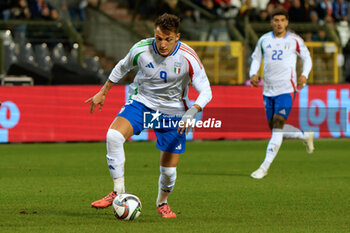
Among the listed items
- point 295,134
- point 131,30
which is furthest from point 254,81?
point 131,30

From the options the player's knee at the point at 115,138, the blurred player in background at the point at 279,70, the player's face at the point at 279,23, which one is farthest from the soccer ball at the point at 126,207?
the player's face at the point at 279,23

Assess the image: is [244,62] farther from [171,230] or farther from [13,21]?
[171,230]

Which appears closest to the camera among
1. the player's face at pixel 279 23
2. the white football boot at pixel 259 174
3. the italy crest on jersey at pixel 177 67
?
the italy crest on jersey at pixel 177 67

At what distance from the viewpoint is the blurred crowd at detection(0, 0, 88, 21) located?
2133 cm

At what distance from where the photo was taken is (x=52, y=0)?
72.1 feet

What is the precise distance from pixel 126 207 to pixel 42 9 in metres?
14.8

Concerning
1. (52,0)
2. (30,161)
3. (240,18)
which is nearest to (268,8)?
(240,18)

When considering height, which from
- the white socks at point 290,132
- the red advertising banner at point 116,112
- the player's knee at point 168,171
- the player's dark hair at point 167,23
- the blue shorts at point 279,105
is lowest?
the red advertising banner at point 116,112

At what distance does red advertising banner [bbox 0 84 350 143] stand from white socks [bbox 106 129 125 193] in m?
9.28

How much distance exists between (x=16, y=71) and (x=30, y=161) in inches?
209

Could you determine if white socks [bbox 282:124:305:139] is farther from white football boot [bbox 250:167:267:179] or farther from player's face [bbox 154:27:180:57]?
player's face [bbox 154:27:180:57]

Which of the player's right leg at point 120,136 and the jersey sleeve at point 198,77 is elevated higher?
the jersey sleeve at point 198,77

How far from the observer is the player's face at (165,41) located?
23.9ft

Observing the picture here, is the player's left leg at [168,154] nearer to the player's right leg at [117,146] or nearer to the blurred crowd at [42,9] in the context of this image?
the player's right leg at [117,146]
